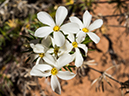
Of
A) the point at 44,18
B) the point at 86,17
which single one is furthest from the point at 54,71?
the point at 86,17

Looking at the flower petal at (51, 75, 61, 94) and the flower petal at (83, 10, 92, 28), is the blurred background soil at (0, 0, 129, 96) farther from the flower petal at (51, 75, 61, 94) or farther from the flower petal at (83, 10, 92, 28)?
the flower petal at (51, 75, 61, 94)

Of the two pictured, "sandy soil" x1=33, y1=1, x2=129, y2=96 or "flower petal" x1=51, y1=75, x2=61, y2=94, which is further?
"sandy soil" x1=33, y1=1, x2=129, y2=96

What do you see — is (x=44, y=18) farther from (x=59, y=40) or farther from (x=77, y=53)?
(x=77, y=53)

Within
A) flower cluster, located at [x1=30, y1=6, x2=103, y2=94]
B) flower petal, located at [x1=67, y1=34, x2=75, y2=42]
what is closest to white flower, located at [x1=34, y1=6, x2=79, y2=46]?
flower cluster, located at [x1=30, y1=6, x2=103, y2=94]

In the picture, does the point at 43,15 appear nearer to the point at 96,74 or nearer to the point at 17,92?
the point at 96,74

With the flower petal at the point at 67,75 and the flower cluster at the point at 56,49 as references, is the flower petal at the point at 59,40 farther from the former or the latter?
the flower petal at the point at 67,75

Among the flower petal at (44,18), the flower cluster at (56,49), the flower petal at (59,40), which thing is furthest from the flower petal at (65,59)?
the flower petal at (44,18)
